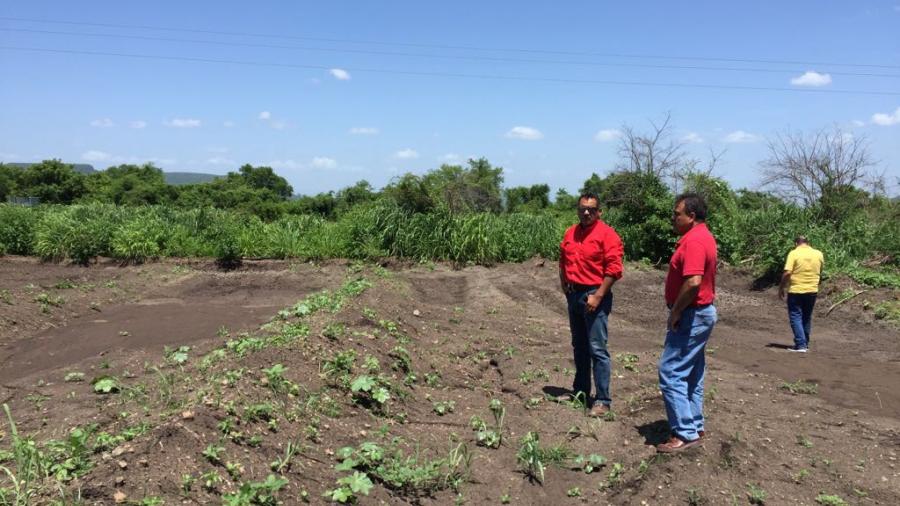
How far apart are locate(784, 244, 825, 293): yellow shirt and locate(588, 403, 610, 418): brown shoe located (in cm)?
482

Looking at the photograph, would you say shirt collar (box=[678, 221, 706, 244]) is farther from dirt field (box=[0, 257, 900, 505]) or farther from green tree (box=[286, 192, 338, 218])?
green tree (box=[286, 192, 338, 218])

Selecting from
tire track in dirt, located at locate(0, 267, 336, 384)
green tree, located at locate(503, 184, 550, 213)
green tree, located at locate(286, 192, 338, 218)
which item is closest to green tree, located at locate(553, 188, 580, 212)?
green tree, located at locate(503, 184, 550, 213)

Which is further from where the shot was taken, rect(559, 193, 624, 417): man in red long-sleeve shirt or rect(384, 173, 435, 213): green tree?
rect(384, 173, 435, 213): green tree

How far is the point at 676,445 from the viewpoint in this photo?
433 centimetres

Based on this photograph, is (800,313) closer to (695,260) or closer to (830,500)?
(830,500)

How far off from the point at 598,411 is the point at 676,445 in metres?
0.89

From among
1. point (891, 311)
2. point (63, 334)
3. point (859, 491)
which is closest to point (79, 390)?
point (63, 334)

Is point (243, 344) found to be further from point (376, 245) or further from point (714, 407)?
point (376, 245)

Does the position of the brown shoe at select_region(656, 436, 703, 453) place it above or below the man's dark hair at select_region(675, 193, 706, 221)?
below

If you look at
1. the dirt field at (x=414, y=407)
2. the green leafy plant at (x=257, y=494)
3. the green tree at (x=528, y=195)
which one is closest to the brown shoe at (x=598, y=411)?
the dirt field at (x=414, y=407)

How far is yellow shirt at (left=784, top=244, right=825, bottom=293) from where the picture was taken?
8.31m

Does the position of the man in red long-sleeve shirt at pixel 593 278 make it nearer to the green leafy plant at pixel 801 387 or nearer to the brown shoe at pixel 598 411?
the brown shoe at pixel 598 411

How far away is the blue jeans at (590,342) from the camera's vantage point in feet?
16.4

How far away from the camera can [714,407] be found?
18.0 feet
